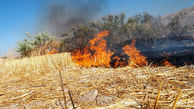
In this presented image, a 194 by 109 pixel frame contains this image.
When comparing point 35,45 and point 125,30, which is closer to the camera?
point 35,45

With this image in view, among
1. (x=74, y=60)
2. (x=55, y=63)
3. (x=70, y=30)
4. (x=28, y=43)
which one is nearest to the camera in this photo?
(x=55, y=63)

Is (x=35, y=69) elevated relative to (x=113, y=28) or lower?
lower

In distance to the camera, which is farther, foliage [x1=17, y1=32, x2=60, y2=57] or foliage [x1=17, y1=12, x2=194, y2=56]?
foliage [x1=17, y1=12, x2=194, y2=56]

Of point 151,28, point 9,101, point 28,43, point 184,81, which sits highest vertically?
point 151,28

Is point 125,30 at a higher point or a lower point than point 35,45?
higher

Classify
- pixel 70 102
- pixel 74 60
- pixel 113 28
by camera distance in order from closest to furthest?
pixel 70 102 < pixel 74 60 < pixel 113 28

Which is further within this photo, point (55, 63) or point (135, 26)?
point (135, 26)

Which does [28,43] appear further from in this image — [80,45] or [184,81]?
[184,81]

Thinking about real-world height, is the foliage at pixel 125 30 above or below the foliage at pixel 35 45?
above

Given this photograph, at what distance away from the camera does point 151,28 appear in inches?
419

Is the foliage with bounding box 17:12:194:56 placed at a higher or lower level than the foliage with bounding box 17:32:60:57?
higher

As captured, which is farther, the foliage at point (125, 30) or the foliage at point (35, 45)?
the foliage at point (125, 30)

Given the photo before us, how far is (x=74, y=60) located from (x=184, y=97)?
4.98m

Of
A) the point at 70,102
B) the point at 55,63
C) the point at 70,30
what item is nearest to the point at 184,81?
the point at 70,102
